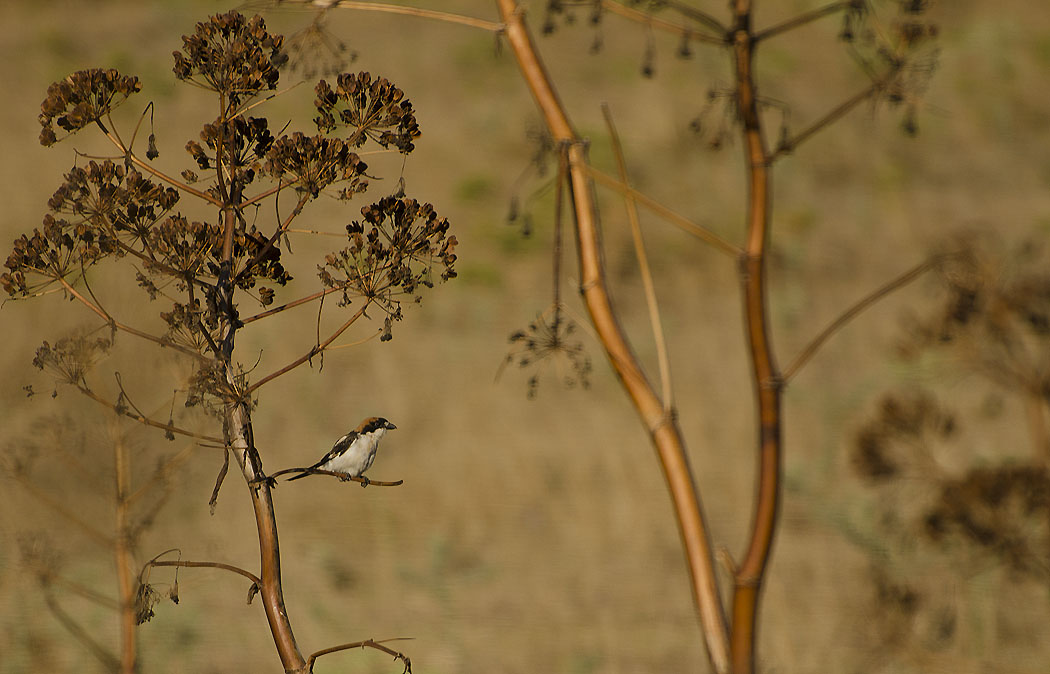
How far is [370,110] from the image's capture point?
4.39ft

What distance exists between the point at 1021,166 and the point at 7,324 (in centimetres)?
1125

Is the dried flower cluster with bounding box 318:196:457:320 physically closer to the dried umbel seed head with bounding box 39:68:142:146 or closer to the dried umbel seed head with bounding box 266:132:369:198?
the dried umbel seed head with bounding box 266:132:369:198

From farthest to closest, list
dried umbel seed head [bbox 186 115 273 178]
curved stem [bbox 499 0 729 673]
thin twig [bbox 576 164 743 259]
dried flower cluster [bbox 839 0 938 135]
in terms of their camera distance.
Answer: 1. dried flower cluster [bbox 839 0 938 135]
2. thin twig [bbox 576 164 743 259]
3. curved stem [bbox 499 0 729 673]
4. dried umbel seed head [bbox 186 115 273 178]

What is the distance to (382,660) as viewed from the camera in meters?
5.85

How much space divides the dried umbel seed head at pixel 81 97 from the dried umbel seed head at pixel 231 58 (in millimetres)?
99

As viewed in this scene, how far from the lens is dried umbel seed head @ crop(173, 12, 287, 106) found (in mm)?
1256

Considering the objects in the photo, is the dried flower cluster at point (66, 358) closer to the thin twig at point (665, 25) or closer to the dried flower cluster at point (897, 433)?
the thin twig at point (665, 25)

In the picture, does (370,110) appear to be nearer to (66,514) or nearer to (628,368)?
(628,368)

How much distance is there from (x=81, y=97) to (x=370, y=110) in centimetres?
37

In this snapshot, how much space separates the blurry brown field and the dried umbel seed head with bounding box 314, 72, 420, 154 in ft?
3.40

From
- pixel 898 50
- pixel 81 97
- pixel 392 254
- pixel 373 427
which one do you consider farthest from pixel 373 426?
pixel 898 50

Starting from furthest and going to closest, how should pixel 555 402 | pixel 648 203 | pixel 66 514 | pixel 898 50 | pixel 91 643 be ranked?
pixel 555 402 < pixel 91 643 < pixel 66 514 < pixel 898 50 < pixel 648 203

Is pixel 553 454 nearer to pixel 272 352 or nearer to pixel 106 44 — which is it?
pixel 272 352

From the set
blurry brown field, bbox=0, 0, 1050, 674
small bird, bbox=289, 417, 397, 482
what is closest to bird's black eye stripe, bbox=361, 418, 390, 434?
small bird, bbox=289, 417, 397, 482
